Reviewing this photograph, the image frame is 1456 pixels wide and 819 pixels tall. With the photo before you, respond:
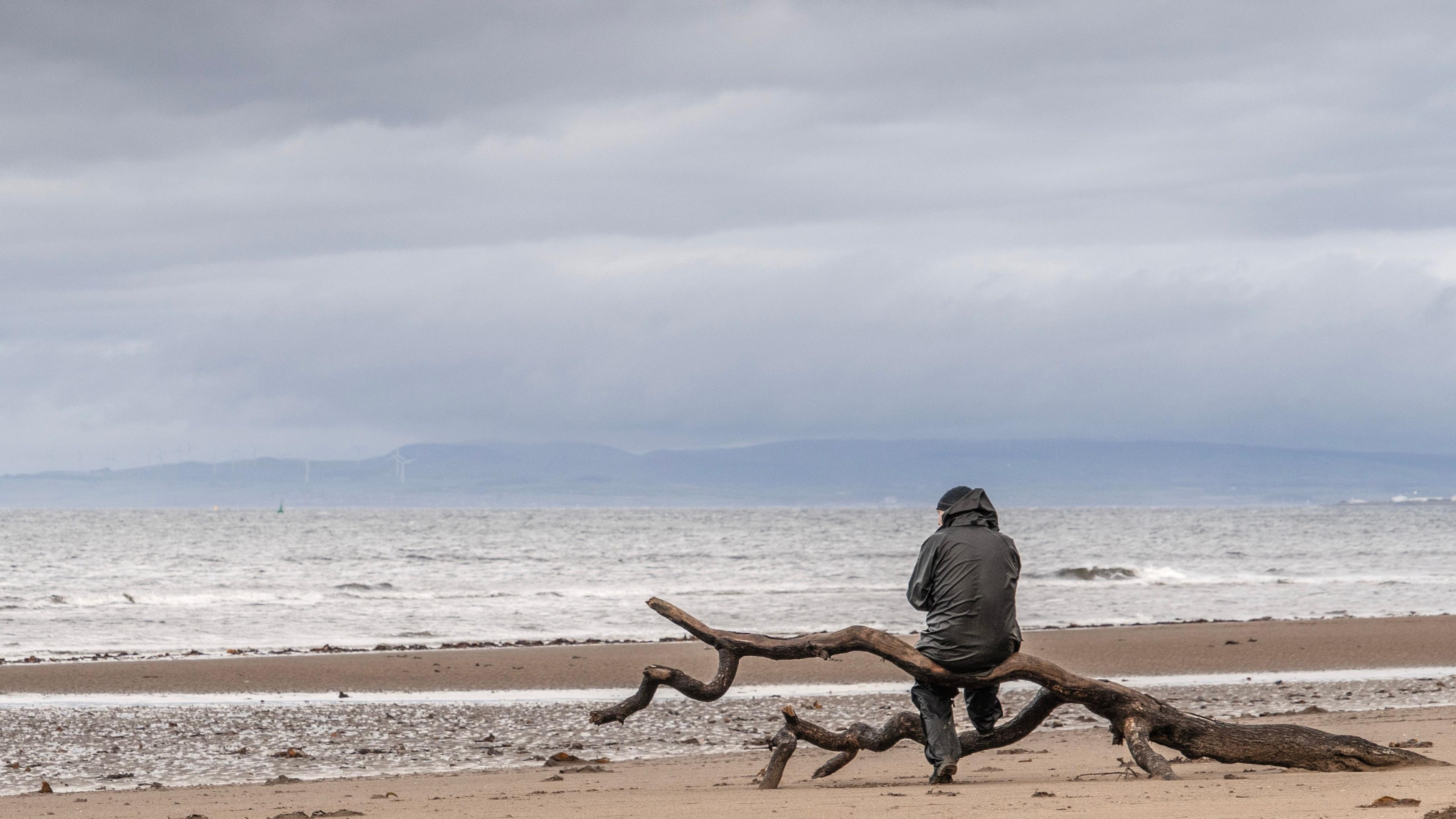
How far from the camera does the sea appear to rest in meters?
26.8

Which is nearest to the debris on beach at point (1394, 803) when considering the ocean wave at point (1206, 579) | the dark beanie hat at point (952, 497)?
the dark beanie hat at point (952, 497)

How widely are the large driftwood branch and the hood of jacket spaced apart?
2.74ft

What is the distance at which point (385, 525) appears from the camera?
11138 centimetres

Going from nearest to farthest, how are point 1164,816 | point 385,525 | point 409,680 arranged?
point 1164,816 → point 409,680 → point 385,525

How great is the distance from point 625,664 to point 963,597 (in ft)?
39.0

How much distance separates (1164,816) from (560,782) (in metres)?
4.55

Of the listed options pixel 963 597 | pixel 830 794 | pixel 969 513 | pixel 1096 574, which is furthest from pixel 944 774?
pixel 1096 574

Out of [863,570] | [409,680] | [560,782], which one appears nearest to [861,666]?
[409,680]

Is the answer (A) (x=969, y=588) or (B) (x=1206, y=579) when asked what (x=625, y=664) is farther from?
(B) (x=1206, y=579)

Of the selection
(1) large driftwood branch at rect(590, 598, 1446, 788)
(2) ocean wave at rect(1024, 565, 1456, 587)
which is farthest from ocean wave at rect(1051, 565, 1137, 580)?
(1) large driftwood branch at rect(590, 598, 1446, 788)

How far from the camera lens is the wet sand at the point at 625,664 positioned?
17.1m

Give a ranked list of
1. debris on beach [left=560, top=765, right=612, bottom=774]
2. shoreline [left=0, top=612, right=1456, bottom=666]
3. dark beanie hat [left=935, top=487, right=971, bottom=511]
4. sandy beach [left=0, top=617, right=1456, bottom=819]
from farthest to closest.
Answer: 1. shoreline [left=0, top=612, right=1456, bottom=666]
2. debris on beach [left=560, top=765, right=612, bottom=774]
3. dark beanie hat [left=935, top=487, right=971, bottom=511]
4. sandy beach [left=0, top=617, right=1456, bottom=819]

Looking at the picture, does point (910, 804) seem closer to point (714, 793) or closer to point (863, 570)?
point (714, 793)

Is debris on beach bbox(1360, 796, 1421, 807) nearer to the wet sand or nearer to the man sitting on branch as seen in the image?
the man sitting on branch
